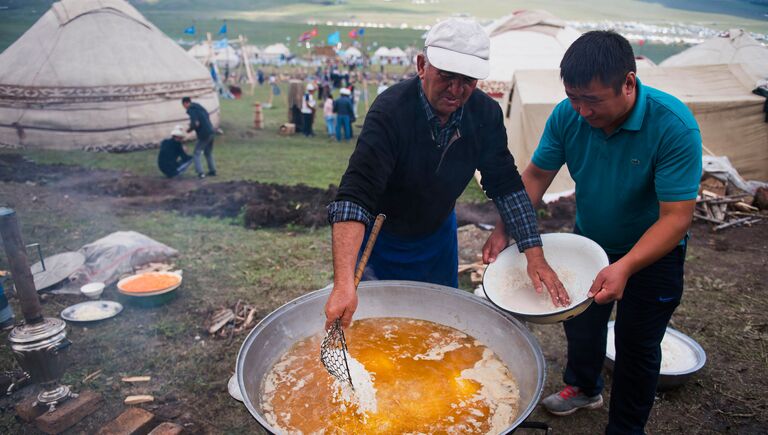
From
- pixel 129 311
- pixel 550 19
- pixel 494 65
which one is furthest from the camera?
pixel 550 19

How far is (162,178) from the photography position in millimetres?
9609

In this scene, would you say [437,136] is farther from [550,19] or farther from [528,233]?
[550,19]

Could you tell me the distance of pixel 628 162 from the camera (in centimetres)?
207

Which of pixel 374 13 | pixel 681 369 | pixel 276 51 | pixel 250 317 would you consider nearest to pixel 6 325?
pixel 250 317

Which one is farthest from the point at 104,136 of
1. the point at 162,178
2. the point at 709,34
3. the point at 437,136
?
the point at 709,34

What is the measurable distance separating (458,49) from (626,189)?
1016 mm

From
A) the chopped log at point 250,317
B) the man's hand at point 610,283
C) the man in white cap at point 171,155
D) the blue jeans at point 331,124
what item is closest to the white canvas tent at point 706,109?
the chopped log at point 250,317

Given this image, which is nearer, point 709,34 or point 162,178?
point 162,178

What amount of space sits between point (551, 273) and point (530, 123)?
643 cm

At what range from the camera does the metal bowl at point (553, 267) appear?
2105 millimetres

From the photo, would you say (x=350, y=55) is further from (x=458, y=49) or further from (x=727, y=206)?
(x=458, y=49)

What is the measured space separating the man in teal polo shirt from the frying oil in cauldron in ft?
1.81

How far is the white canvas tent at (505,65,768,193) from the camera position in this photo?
7.94 m

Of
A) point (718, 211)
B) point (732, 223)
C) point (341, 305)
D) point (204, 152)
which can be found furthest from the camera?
point (204, 152)
